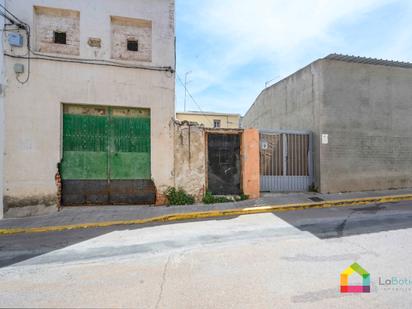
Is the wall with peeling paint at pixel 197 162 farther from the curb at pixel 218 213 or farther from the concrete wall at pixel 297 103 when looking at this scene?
the concrete wall at pixel 297 103

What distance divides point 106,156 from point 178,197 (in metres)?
2.78

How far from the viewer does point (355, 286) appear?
3.42 m

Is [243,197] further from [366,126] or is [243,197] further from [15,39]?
[15,39]

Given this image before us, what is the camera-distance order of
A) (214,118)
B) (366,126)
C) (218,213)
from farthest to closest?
(214,118), (366,126), (218,213)

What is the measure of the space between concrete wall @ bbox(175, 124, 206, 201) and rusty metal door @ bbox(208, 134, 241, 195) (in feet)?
1.14

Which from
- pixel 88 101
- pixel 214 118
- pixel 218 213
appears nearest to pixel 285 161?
pixel 218 213

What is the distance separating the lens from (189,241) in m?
5.38

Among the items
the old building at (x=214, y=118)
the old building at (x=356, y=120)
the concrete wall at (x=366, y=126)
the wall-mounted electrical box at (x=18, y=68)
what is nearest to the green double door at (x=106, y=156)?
the wall-mounted electrical box at (x=18, y=68)

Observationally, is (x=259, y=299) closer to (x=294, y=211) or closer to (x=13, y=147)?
(x=294, y=211)

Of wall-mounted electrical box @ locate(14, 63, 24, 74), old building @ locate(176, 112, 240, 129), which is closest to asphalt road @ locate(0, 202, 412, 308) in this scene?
wall-mounted electrical box @ locate(14, 63, 24, 74)

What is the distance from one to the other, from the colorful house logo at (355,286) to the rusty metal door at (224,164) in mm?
5785

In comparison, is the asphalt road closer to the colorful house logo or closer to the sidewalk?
the colorful house logo

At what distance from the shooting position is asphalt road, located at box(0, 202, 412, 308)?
317cm

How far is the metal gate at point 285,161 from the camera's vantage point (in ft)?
33.2
